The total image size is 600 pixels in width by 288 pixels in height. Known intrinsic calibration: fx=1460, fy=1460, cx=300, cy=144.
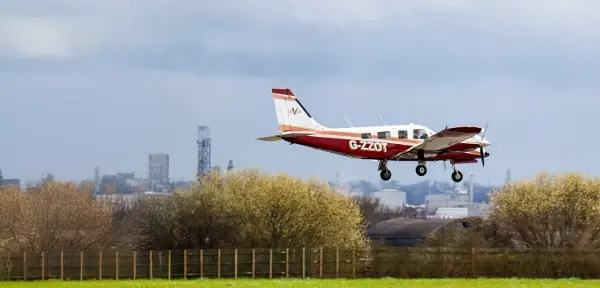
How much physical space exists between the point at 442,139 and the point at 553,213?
168 feet

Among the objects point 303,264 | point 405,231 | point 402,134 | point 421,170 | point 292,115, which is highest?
point 292,115

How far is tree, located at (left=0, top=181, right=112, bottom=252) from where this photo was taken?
123 metres

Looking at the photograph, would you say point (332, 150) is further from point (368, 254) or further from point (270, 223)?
point (270, 223)

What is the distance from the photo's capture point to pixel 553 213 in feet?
399

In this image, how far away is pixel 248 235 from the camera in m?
119

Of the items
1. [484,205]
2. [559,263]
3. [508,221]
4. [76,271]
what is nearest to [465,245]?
[508,221]

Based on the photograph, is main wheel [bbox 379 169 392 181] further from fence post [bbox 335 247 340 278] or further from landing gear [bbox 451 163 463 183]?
fence post [bbox 335 247 340 278]

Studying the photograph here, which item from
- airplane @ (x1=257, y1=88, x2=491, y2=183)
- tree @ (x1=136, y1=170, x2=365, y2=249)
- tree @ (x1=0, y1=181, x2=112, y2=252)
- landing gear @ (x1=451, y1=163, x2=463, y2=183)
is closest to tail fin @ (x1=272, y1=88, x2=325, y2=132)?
airplane @ (x1=257, y1=88, x2=491, y2=183)

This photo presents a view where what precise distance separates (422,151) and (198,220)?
153ft

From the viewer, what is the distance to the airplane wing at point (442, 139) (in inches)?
2842

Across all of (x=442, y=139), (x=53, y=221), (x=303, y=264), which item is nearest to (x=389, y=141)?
(x=442, y=139)

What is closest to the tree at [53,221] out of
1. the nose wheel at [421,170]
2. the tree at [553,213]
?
the tree at [553,213]

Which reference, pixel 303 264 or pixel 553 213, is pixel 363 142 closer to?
pixel 303 264

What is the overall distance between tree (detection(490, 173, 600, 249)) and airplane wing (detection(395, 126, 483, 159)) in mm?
48806
